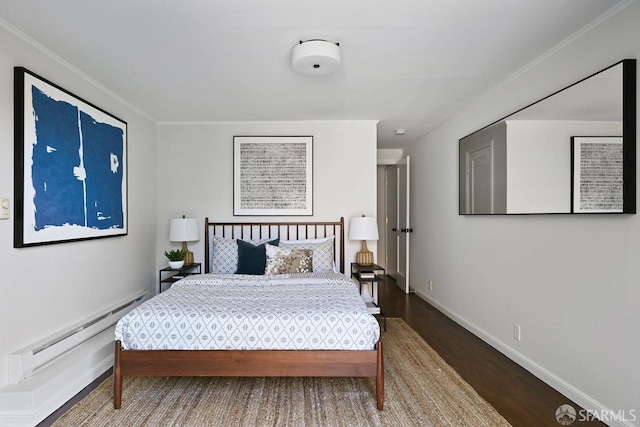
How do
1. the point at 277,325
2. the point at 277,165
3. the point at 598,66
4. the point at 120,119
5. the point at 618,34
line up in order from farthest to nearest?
the point at 277,165 < the point at 120,119 < the point at 277,325 < the point at 598,66 < the point at 618,34

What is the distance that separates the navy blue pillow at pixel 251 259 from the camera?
11.5 feet

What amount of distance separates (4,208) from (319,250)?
8.56ft

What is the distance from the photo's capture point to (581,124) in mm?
2141

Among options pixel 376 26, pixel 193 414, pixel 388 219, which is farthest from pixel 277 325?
pixel 388 219

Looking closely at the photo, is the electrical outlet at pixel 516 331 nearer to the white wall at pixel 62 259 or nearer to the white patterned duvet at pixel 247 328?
the white patterned duvet at pixel 247 328

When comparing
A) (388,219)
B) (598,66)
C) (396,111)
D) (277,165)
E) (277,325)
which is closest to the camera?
(598,66)

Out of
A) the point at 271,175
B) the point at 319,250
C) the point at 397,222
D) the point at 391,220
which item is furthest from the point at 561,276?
the point at 391,220

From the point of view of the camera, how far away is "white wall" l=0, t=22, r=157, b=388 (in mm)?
2105

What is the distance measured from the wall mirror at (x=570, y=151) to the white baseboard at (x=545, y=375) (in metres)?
1.19

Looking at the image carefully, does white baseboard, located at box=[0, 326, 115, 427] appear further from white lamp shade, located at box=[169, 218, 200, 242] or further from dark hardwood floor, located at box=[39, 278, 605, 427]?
white lamp shade, located at box=[169, 218, 200, 242]

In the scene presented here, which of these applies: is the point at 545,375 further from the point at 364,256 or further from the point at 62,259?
the point at 62,259

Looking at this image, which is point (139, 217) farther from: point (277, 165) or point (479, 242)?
point (479, 242)

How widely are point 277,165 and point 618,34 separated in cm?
322

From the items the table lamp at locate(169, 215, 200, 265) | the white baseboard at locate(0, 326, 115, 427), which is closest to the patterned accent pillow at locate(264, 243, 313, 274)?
the table lamp at locate(169, 215, 200, 265)
